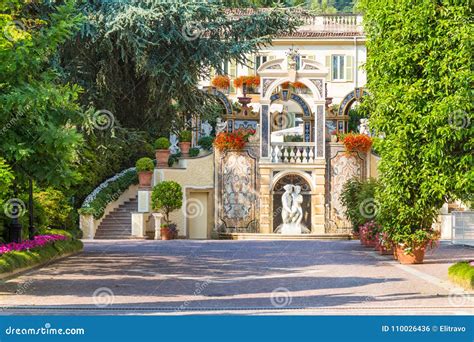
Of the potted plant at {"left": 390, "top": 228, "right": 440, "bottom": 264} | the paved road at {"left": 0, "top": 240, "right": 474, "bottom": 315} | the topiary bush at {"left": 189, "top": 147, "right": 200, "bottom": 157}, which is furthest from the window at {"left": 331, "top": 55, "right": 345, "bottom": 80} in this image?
the potted plant at {"left": 390, "top": 228, "right": 440, "bottom": 264}

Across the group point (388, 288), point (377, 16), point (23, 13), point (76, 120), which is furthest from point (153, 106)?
point (388, 288)

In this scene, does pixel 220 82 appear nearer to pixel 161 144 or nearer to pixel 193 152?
pixel 193 152

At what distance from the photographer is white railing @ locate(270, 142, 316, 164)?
37.9 meters

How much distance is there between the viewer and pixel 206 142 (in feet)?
140

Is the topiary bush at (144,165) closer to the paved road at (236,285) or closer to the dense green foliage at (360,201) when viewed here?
the dense green foliage at (360,201)

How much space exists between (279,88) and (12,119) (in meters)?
23.0

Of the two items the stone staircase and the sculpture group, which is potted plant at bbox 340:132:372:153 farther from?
the stone staircase

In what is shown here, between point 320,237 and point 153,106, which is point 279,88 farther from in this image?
point 153,106

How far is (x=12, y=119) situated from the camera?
52.6 feet

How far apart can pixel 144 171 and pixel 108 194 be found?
1.60 metres

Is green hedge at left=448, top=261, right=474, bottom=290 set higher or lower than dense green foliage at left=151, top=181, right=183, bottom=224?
lower

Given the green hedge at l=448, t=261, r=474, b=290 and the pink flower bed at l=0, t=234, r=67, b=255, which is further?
the pink flower bed at l=0, t=234, r=67, b=255

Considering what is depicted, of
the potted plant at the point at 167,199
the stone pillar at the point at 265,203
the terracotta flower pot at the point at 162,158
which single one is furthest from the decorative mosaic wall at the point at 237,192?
the potted plant at the point at 167,199

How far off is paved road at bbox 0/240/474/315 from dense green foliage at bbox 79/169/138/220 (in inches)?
324
